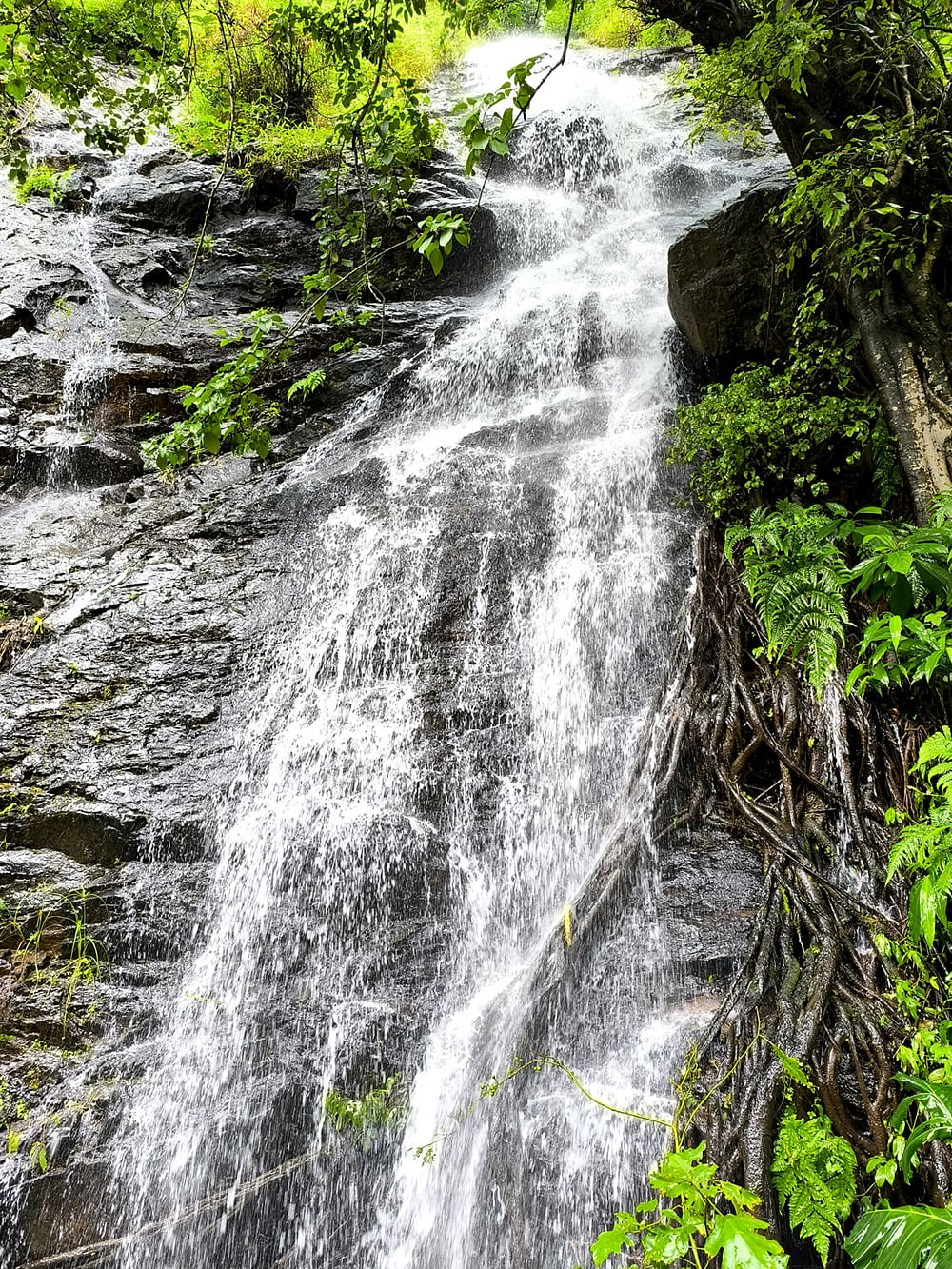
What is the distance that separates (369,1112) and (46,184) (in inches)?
398

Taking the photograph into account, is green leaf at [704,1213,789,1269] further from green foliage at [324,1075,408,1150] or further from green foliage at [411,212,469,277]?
green foliage at [411,212,469,277]

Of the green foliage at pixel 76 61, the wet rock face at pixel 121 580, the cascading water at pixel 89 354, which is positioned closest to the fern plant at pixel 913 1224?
the wet rock face at pixel 121 580

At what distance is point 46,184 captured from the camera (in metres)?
8.65

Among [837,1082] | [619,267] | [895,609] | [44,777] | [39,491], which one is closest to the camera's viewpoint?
[837,1082]

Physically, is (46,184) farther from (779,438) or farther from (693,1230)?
(693,1230)

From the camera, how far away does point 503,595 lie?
5.54m

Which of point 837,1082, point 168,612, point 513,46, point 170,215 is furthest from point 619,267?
point 513,46

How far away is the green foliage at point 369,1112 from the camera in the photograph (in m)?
3.48

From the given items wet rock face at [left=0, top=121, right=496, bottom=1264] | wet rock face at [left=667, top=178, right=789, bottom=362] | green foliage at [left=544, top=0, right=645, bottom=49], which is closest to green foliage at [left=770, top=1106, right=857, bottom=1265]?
wet rock face at [left=0, top=121, right=496, bottom=1264]

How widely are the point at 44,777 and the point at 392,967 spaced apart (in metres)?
2.62

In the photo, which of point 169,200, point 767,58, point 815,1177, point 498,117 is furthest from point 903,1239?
point 169,200

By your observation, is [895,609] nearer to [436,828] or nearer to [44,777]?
[436,828]

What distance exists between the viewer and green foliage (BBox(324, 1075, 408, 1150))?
3484 mm

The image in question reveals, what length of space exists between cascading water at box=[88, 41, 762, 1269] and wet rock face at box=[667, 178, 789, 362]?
818 millimetres
